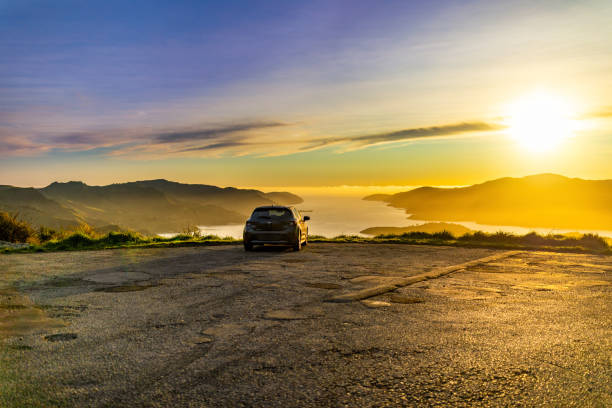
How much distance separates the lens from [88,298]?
286 inches

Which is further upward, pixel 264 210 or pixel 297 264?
pixel 264 210

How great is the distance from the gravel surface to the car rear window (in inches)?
223

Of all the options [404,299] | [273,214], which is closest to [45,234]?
[273,214]

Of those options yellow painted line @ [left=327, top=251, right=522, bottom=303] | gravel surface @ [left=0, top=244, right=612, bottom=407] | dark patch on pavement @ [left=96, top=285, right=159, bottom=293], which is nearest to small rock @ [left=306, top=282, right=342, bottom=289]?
gravel surface @ [left=0, top=244, right=612, bottom=407]

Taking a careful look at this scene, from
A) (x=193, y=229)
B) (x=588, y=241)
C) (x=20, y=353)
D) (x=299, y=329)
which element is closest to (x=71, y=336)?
(x=20, y=353)

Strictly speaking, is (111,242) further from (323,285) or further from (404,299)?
(404,299)

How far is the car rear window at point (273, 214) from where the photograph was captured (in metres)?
15.5

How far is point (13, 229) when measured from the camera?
2041 cm

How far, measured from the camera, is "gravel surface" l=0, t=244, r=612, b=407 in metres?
3.56

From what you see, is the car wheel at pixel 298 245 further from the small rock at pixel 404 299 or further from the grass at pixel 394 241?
the small rock at pixel 404 299

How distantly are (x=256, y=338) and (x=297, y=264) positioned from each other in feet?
21.9

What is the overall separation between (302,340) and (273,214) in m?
10.9

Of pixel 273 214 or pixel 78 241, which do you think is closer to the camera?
pixel 273 214

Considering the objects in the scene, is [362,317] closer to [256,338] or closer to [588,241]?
[256,338]
